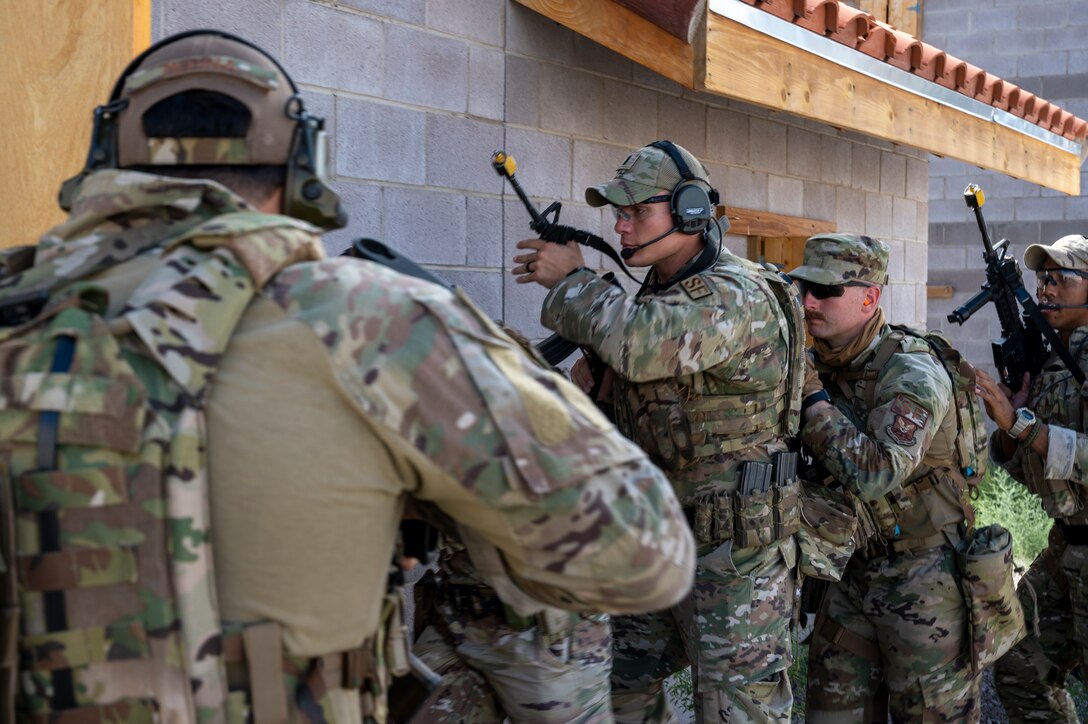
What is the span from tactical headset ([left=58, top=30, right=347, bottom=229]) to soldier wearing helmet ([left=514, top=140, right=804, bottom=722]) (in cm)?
152

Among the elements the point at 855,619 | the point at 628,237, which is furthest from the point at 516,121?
the point at 855,619

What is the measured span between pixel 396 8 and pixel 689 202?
113 cm

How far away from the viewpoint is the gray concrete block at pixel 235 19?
2.85 meters

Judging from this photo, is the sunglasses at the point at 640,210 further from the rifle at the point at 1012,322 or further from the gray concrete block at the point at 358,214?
the rifle at the point at 1012,322

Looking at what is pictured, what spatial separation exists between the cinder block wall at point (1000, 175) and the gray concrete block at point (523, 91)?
719 cm

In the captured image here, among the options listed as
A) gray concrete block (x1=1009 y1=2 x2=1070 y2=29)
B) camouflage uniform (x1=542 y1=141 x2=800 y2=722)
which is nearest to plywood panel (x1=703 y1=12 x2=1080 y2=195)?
camouflage uniform (x1=542 y1=141 x2=800 y2=722)

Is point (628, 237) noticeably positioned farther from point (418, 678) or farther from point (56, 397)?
point (56, 397)

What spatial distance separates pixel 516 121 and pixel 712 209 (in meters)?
0.97

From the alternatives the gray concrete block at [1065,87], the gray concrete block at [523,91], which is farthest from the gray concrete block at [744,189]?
the gray concrete block at [1065,87]

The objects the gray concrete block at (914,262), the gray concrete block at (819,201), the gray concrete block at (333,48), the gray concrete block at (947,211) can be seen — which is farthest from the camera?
the gray concrete block at (947,211)

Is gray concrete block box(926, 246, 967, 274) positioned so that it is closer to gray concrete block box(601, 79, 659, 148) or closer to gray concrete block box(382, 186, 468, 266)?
gray concrete block box(601, 79, 659, 148)

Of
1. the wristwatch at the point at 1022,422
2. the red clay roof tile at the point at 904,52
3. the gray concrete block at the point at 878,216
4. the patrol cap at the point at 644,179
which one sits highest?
the red clay roof tile at the point at 904,52

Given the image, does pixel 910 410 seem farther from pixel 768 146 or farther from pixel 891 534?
pixel 768 146

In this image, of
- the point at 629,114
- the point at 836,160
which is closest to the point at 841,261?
the point at 629,114
